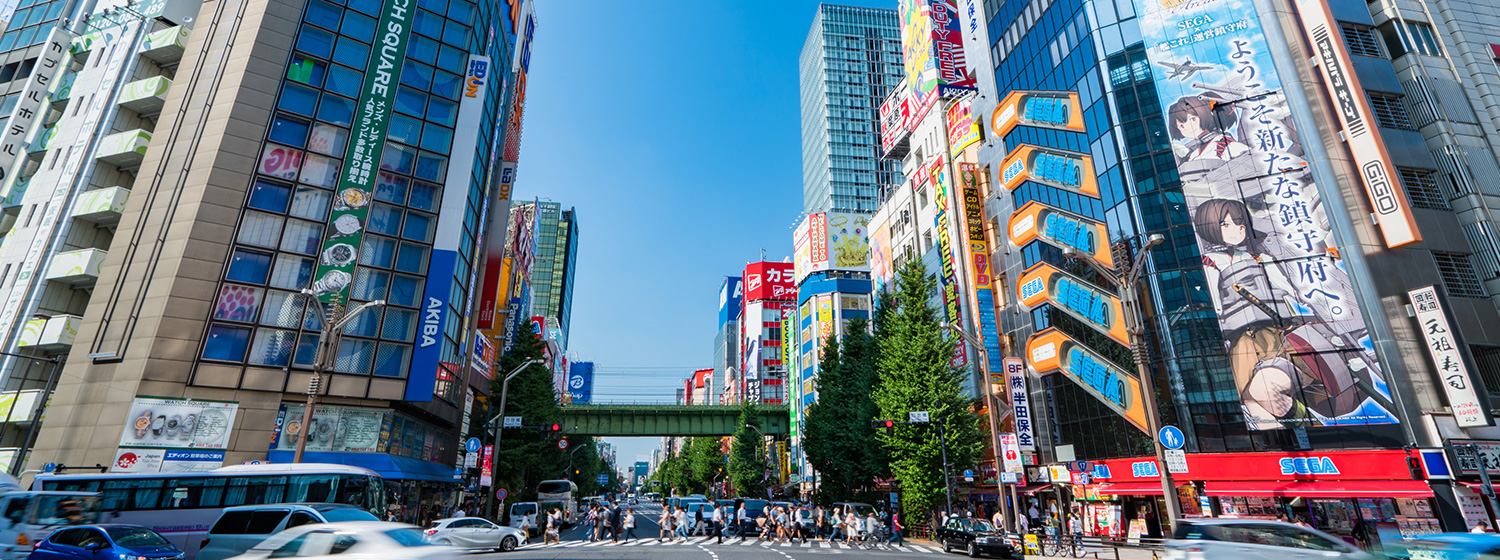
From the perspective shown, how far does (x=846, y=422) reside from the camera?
37906mm

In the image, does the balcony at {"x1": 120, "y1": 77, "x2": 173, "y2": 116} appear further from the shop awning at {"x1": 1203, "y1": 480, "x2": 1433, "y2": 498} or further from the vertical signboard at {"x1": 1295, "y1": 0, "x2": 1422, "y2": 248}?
the vertical signboard at {"x1": 1295, "y1": 0, "x2": 1422, "y2": 248}

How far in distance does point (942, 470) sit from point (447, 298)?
85.1 ft

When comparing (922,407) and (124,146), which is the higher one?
(124,146)

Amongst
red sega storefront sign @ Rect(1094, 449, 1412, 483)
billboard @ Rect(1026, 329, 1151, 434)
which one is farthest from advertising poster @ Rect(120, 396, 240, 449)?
billboard @ Rect(1026, 329, 1151, 434)

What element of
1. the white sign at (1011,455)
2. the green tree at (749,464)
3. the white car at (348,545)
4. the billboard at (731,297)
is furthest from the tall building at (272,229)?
the billboard at (731,297)

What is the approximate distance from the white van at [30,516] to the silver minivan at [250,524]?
320 cm

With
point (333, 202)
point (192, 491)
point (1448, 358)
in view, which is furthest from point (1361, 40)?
point (333, 202)

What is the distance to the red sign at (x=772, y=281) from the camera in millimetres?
106938

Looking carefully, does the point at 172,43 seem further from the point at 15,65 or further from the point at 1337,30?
the point at 1337,30

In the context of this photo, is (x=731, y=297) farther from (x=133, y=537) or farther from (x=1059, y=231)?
(x=133, y=537)

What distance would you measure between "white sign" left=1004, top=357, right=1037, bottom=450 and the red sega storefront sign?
20.6 feet

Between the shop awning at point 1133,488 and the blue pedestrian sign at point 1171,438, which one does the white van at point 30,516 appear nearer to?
the blue pedestrian sign at point 1171,438

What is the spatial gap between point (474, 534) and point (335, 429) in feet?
42.6

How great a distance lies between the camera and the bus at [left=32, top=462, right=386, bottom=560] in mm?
18719
